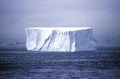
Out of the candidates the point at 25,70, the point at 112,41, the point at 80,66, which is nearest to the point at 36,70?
the point at 25,70

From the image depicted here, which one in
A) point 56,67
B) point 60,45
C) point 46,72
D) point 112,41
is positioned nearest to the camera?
point 46,72

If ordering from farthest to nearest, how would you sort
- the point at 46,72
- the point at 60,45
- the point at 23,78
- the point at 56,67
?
the point at 60,45 < the point at 56,67 < the point at 46,72 < the point at 23,78

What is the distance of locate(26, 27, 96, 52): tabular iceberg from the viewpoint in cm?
2334

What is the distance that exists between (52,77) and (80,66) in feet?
13.3

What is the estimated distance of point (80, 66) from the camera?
736 inches

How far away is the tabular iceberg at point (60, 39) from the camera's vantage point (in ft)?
76.6

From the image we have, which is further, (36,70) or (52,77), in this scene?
(36,70)

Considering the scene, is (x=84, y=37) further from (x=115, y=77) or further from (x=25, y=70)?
(x=115, y=77)

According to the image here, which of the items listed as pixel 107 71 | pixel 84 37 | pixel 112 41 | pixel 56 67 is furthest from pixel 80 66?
pixel 112 41

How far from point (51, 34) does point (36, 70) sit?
23.8ft

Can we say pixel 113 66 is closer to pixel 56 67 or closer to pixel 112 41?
pixel 56 67

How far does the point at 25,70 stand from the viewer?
56.4 feet

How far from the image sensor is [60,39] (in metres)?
23.5

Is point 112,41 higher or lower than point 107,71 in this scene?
lower
